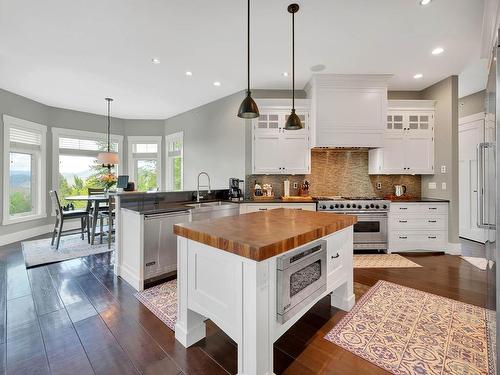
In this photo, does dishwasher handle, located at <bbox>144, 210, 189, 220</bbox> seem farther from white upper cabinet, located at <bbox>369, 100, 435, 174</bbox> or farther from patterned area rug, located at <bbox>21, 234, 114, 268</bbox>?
white upper cabinet, located at <bbox>369, 100, 435, 174</bbox>

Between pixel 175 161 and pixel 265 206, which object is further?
pixel 175 161

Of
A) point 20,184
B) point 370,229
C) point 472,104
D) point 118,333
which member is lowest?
point 118,333

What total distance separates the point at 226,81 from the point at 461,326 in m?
4.35

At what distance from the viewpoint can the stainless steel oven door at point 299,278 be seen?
1414mm

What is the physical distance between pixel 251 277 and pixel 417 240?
395 centimetres

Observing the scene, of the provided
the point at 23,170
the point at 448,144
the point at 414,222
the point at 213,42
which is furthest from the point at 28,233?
the point at 448,144

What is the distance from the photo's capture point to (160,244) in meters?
2.94

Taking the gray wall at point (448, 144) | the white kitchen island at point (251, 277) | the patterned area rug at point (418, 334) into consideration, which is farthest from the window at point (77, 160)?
the gray wall at point (448, 144)

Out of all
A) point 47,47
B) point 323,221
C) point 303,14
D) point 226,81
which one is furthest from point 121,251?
point 303,14

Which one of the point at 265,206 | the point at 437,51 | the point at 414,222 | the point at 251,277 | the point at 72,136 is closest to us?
the point at 251,277

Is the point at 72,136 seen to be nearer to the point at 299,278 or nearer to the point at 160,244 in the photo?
the point at 160,244

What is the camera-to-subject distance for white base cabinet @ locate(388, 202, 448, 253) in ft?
13.2

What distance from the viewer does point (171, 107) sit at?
18.8 ft

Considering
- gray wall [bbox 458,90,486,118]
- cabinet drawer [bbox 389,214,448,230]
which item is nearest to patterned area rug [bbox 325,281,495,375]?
cabinet drawer [bbox 389,214,448,230]
